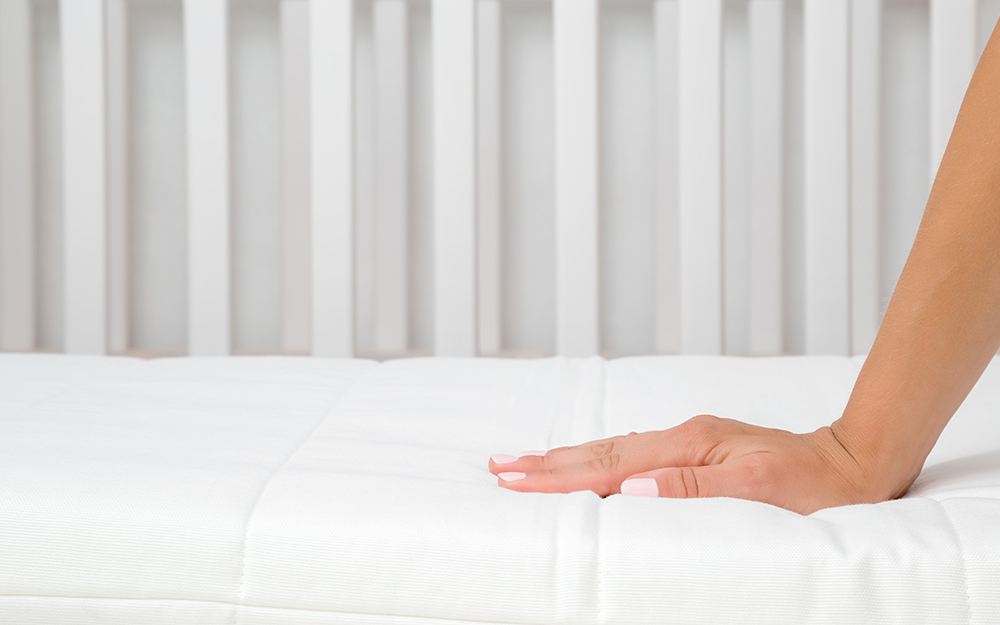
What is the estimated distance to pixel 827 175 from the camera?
4.85 ft

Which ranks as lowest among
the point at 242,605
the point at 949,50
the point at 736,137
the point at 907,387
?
the point at 242,605

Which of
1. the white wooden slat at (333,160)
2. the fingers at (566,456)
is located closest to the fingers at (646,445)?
the fingers at (566,456)

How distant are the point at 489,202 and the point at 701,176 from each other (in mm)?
485

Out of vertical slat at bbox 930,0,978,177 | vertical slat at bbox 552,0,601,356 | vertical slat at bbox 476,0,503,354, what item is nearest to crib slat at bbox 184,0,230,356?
vertical slat at bbox 476,0,503,354

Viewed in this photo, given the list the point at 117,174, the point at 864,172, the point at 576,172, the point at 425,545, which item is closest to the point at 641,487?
the point at 425,545

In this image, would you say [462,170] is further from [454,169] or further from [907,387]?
[907,387]

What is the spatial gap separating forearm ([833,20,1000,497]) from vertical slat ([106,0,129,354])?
5.24 ft

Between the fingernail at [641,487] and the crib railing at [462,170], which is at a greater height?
the crib railing at [462,170]

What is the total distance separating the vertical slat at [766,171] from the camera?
1605 millimetres

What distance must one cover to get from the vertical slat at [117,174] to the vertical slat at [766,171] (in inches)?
56.2

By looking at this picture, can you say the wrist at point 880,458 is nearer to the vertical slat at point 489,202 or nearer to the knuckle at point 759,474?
the knuckle at point 759,474

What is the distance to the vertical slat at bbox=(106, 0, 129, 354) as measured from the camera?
63.1 inches

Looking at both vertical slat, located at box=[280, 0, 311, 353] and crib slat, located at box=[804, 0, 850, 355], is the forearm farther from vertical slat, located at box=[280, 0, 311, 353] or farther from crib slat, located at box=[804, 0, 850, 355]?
vertical slat, located at box=[280, 0, 311, 353]

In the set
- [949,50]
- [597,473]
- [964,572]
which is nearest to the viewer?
[964,572]
